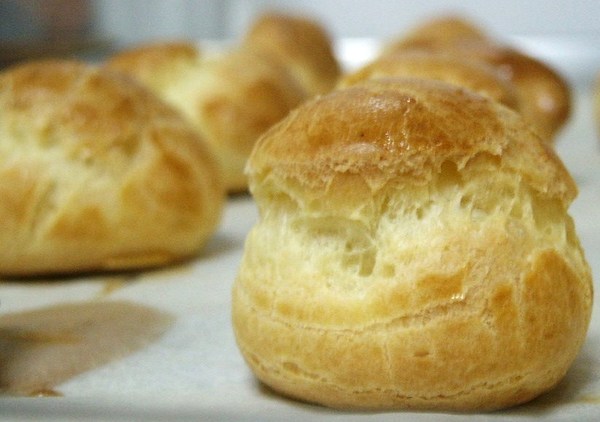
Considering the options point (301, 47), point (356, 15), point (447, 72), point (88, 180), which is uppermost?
point (447, 72)

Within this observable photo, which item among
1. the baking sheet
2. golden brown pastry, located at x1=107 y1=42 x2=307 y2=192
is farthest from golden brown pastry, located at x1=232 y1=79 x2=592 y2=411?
golden brown pastry, located at x1=107 y1=42 x2=307 y2=192

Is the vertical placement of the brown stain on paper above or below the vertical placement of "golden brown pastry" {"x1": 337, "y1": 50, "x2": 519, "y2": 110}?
below

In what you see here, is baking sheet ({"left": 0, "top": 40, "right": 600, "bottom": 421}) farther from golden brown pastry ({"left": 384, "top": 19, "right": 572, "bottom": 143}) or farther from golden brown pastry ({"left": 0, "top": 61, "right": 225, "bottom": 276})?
golden brown pastry ({"left": 384, "top": 19, "right": 572, "bottom": 143})

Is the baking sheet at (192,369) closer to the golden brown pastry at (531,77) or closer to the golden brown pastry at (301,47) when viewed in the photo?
the golden brown pastry at (531,77)

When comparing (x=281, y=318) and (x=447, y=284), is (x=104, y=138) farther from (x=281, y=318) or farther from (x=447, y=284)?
(x=447, y=284)

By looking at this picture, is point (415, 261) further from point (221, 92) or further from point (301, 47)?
point (301, 47)

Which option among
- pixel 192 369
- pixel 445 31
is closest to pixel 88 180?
pixel 192 369
